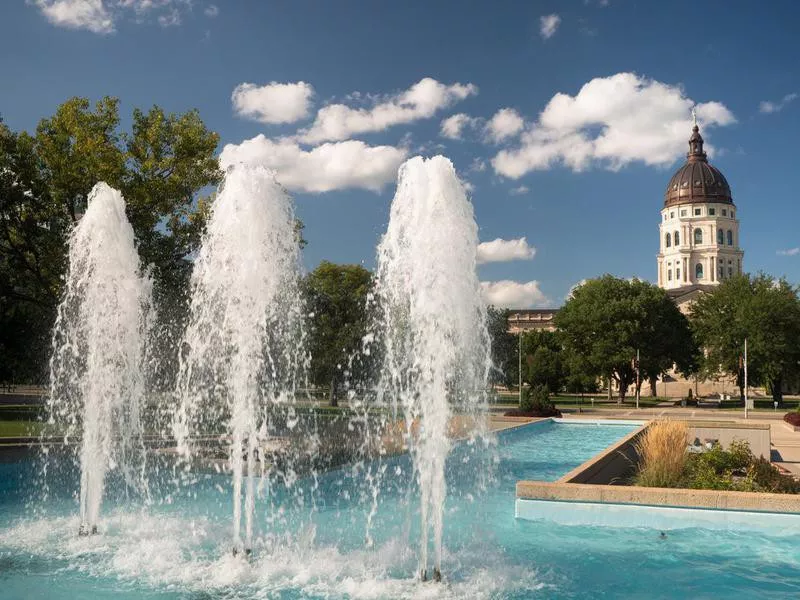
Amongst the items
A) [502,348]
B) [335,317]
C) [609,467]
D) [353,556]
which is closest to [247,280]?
[353,556]

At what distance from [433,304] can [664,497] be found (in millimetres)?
4453

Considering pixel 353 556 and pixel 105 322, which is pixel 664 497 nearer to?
pixel 353 556

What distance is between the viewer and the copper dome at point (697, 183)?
138 metres

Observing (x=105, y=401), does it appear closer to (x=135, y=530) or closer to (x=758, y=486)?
(x=135, y=530)

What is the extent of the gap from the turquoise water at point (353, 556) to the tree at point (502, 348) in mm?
52585

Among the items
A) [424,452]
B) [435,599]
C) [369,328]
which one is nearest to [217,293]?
[424,452]

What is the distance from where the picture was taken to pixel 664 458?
1262 centimetres

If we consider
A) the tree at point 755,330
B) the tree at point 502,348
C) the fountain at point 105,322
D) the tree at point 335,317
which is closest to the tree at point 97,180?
the fountain at point 105,322

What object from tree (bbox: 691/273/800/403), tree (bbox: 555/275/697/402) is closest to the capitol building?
tree (bbox: 555/275/697/402)

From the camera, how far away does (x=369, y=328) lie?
1796 inches

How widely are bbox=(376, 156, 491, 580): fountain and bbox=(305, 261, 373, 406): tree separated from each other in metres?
32.7

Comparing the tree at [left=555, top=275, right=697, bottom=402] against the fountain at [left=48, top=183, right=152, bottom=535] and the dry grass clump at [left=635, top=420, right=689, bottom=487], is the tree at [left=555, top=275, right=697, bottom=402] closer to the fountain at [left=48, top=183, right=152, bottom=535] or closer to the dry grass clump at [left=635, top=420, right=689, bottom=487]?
the dry grass clump at [left=635, top=420, right=689, bottom=487]

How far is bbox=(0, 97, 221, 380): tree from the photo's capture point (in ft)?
71.6

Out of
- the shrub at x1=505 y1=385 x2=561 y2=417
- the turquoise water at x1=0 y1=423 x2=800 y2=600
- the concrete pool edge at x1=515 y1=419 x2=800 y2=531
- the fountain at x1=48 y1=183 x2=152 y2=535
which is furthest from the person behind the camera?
the shrub at x1=505 y1=385 x2=561 y2=417
